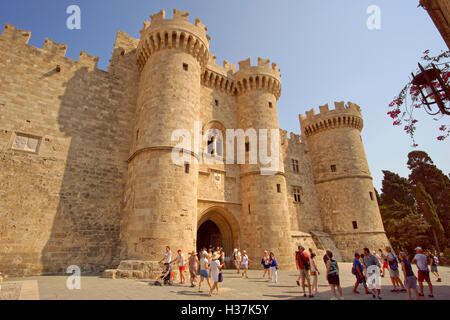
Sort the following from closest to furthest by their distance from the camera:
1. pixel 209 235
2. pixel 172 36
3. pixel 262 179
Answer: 1. pixel 172 36
2. pixel 262 179
3. pixel 209 235

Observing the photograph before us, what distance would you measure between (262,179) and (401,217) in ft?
82.0

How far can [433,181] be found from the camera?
32.0m

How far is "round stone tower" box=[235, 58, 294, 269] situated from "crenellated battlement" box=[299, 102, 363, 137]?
676cm

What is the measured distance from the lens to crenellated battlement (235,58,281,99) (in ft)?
60.4

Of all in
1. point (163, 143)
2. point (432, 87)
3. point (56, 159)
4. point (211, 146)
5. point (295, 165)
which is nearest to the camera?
point (432, 87)

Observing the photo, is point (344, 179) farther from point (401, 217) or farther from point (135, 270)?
point (135, 270)

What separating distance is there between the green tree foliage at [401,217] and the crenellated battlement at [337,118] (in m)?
13.4

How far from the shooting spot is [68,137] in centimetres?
1234

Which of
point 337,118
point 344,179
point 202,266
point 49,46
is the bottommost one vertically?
point 202,266

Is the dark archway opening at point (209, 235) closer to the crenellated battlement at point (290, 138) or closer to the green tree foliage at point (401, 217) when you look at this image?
the crenellated battlement at point (290, 138)

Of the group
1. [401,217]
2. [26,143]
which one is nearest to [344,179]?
[401,217]

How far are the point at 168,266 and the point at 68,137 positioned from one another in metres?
8.61

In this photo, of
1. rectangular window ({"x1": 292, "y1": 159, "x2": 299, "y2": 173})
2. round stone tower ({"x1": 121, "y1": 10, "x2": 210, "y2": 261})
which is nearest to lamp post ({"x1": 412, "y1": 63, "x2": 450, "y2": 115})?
round stone tower ({"x1": 121, "y1": 10, "x2": 210, "y2": 261})
